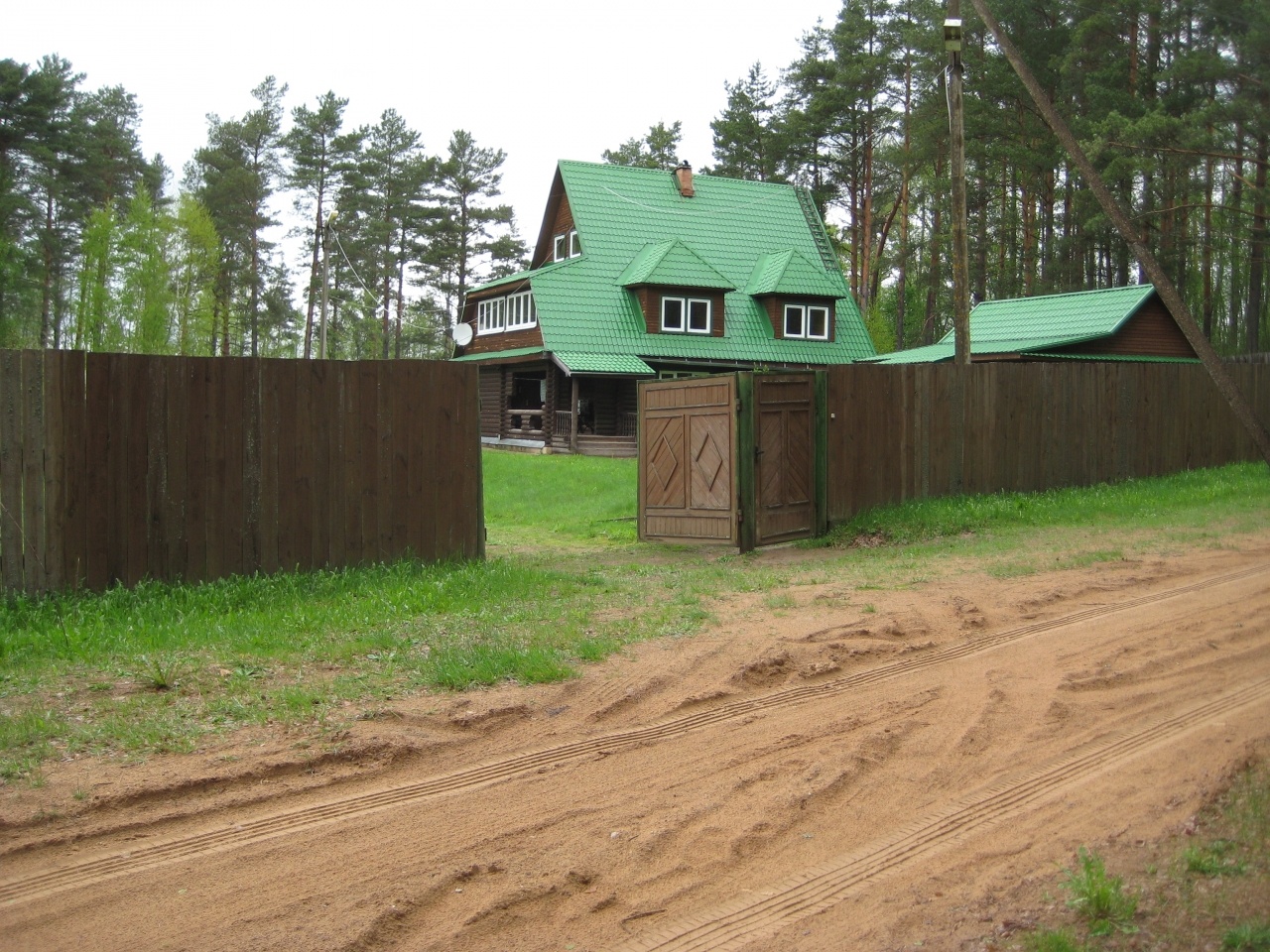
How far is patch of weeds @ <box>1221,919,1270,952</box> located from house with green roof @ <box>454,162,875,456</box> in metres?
30.9

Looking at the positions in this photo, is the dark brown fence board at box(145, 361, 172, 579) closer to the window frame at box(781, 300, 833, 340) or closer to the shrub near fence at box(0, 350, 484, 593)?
the shrub near fence at box(0, 350, 484, 593)

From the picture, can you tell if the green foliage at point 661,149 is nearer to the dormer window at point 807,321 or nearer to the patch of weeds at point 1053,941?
the dormer window at point 807,321

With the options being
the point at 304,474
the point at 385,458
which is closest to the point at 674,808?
the point at 304,474

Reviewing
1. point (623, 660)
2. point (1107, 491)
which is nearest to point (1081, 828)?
point (623, 660)

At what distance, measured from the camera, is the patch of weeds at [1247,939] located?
3570mm

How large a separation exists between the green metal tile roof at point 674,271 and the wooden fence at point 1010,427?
17.9 metres

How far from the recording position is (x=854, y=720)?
6391 mm

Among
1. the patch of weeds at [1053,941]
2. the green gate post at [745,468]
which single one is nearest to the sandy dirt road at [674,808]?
the patch of weeds at [1053,941]

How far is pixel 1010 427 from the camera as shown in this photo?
711 inches

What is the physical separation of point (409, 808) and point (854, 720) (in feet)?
8.48

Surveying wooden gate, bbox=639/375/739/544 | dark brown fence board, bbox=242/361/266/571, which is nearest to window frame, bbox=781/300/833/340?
wooden gate, bbox=639/375/739/544

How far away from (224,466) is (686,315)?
27.8m

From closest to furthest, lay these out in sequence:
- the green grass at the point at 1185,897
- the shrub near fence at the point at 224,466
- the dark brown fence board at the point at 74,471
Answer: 1. the green grass at the point at 1185,897
2. the shrub near fence at the point at 224,466
3. the dark brown fence board at the point at 74,471

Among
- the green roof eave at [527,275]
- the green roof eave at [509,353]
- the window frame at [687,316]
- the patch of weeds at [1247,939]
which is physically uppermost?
the green roof eave at [527,275]
